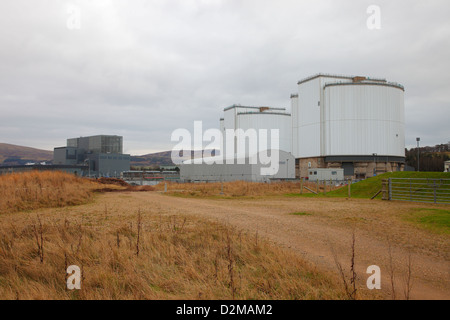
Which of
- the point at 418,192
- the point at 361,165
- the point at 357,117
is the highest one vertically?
the point at 357,117

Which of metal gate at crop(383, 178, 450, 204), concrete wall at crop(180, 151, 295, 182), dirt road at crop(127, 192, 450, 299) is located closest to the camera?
dirt road at crop(127, 192, 450, 299)

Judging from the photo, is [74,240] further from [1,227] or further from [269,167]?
[269,167]

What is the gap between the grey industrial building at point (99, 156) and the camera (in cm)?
10100

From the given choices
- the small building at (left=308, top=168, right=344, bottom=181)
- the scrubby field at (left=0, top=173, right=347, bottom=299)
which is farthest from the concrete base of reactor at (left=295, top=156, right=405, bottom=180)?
the scrubby field at (left=0, top=173, right=347, bottom=299)

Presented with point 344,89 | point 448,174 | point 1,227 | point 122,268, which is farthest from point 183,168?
point 122,268

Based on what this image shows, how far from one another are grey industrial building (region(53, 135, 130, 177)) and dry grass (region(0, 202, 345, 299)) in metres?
93.5

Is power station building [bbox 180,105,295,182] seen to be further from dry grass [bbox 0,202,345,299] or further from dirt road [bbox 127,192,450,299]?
dry grass [bbox 0,202,345,299]

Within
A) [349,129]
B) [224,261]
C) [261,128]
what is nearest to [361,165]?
[349,129]

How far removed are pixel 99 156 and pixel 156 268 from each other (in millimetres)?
99988

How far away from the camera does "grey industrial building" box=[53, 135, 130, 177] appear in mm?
101000

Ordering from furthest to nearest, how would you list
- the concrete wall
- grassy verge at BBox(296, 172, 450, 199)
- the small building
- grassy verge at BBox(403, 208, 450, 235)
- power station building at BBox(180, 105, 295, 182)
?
the small building < power station building at BBox(180, 105, 295, 182) < the concrete wall < grassy verge at BBox(296, 172, 450, 199) < grassy verge at BBox(403, 208, 450, 235)

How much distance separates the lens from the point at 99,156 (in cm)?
10088

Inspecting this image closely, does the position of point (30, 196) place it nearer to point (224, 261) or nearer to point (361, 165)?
point (224, 261)
